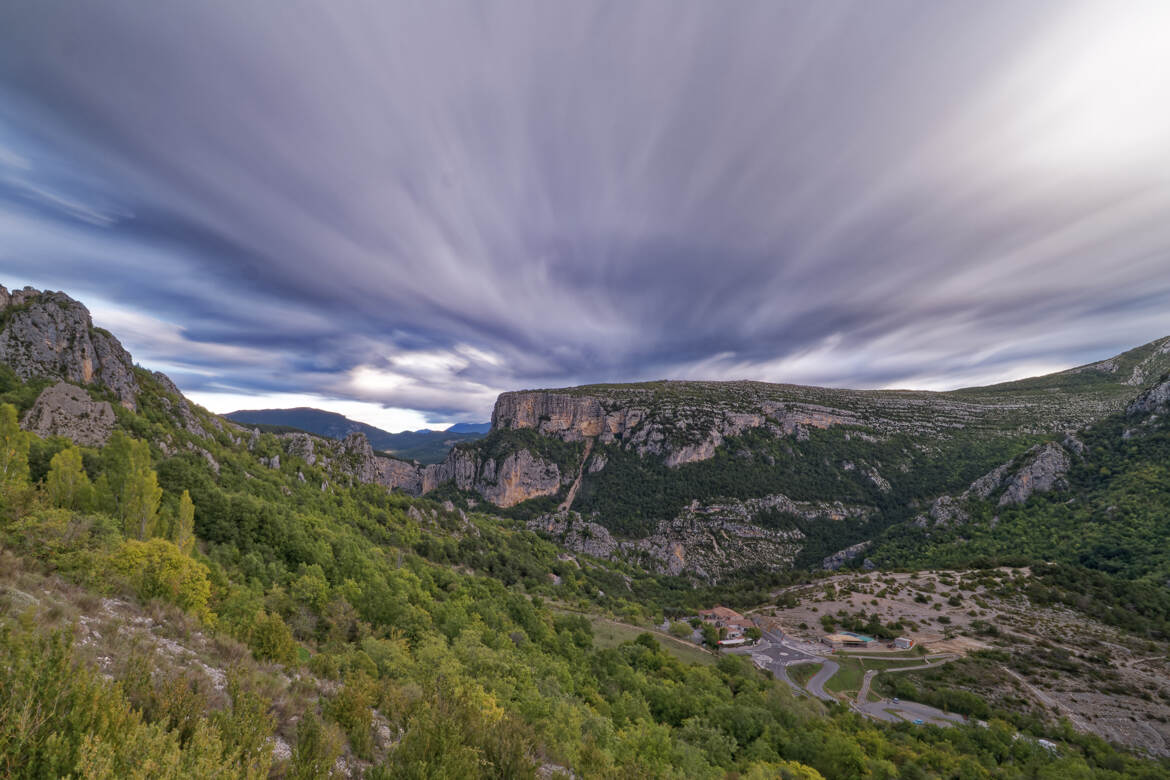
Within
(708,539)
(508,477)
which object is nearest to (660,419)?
(708,539)

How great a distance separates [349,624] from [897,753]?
38806 mm

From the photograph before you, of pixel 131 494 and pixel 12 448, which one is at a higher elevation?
pixel 12 448

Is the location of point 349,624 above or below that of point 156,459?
below

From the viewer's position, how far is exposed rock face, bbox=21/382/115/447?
112 ft

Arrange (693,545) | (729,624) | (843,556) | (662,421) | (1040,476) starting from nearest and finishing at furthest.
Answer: (729,624) → (1040,476) → (843,556) → (693,545) → (662,421)

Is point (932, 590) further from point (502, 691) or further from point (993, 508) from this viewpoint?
point (502, 691)

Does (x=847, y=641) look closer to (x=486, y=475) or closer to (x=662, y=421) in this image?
(x=662, y=421)

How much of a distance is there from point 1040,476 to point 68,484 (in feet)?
538

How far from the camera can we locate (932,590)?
7369cm

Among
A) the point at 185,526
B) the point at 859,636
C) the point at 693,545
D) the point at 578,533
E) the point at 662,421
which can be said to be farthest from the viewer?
A: the point at 662,421

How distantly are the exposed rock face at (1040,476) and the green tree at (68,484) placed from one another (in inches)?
6222

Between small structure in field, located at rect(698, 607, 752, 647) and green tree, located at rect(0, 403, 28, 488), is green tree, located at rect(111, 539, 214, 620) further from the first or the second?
small structure in field, located at rect(698, 607, 752, 647)

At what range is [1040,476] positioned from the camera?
3974 inches

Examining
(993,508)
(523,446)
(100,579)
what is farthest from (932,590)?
(523,446)
